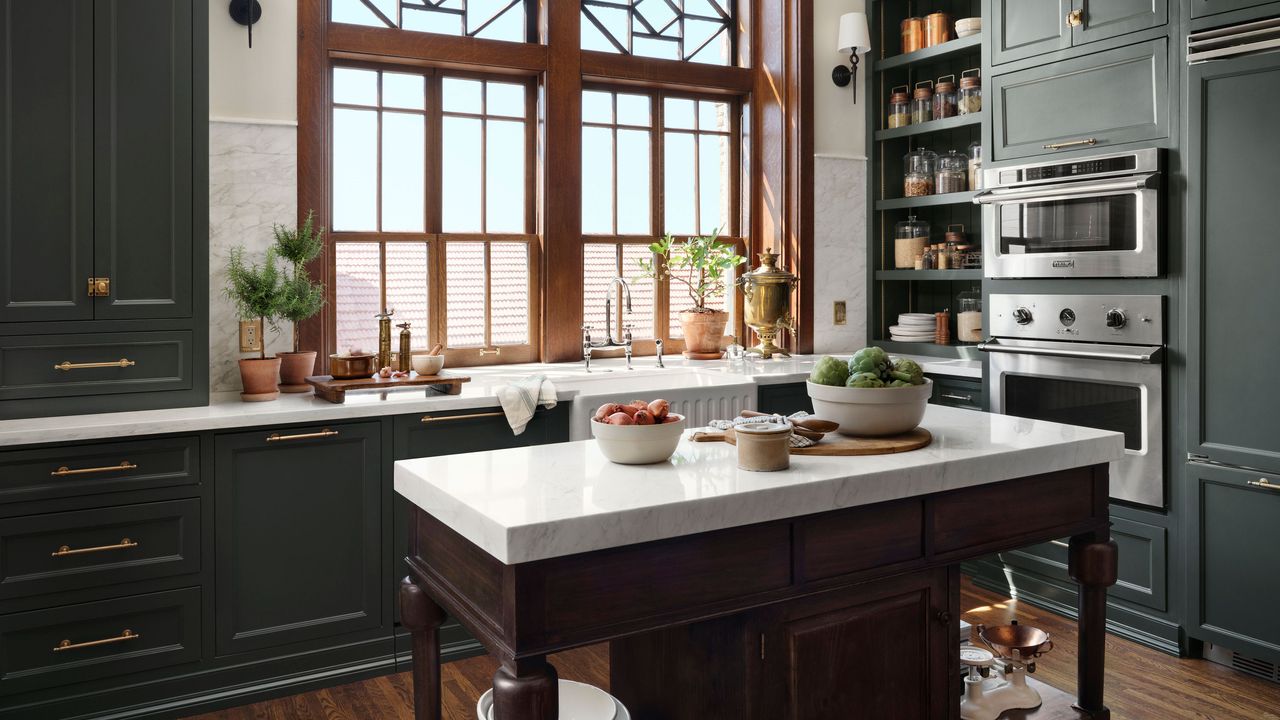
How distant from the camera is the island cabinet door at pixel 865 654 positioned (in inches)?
81.0

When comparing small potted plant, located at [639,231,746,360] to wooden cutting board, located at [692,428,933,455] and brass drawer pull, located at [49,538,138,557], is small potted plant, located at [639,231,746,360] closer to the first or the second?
wooden cutting board, located at [692,428,933,455]

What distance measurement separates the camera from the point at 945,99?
4.86 m

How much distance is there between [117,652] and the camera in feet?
10.1

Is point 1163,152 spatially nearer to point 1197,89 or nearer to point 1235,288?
point 1197,89

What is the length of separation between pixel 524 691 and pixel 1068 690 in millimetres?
2443

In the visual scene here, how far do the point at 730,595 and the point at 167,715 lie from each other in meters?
2.26

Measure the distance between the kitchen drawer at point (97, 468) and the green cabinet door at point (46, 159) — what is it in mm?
468

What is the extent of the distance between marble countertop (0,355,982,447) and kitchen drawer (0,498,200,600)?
0.85 feet

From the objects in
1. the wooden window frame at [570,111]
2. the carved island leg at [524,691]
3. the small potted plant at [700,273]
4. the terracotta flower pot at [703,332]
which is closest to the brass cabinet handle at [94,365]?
the wooden window frame at [570,111]

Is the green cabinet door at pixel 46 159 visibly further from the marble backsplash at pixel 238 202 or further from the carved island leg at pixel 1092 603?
the carved island leg at pixel 1092 603

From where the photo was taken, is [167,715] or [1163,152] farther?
[1163,152]

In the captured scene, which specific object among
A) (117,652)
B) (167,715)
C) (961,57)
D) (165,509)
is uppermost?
(961,57)

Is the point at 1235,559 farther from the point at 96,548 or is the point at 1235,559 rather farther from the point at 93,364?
the point at 93,364

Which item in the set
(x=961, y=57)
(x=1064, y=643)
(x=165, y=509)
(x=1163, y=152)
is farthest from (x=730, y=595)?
(x=961, y=57)
